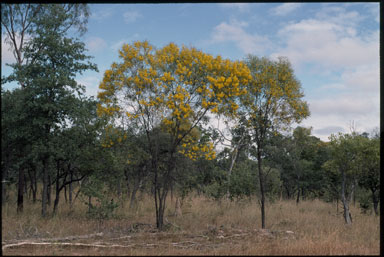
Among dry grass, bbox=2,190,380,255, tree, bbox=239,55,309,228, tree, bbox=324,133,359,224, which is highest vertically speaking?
tree, bbox=239,55,309,228

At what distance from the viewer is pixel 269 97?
33.2ft

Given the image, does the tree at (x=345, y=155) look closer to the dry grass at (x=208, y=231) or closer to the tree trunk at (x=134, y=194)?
the dry grass at (x=208, y=231)

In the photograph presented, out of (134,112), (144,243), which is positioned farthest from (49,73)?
(144,243)

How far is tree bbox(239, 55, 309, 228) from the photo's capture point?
1006 cm

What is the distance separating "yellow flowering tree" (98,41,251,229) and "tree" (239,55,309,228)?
1093 millimetres

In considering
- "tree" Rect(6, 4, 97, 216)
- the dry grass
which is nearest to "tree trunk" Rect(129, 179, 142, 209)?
the dry grass

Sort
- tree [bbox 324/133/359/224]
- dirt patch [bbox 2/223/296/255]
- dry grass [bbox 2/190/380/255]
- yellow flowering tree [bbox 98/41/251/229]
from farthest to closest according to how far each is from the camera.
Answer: tree [bbox 324/133/359/224]
yellow flowering tree [bbox 98/41/251/229]
dry grass [bbox 2/190/380/255]
dirt patch [bbox 2/223/296/255]

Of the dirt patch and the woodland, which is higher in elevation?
the woodland

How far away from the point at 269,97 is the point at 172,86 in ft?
10.1

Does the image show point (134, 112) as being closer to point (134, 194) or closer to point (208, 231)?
point (208, 231)

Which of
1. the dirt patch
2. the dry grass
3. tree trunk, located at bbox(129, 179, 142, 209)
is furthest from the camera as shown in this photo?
tree trunk, located at bbox(129, 179, 142, 209)

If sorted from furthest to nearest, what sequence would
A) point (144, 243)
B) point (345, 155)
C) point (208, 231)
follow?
1. point (345, 155)
2. point (208, 231)
3. point (144, 243)

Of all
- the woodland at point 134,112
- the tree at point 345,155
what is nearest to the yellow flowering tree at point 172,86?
the woodland at point 134,112

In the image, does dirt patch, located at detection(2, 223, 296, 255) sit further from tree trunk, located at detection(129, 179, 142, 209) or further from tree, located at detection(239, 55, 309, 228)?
tree trunk, located at detection(129, 179, 142, 209)
